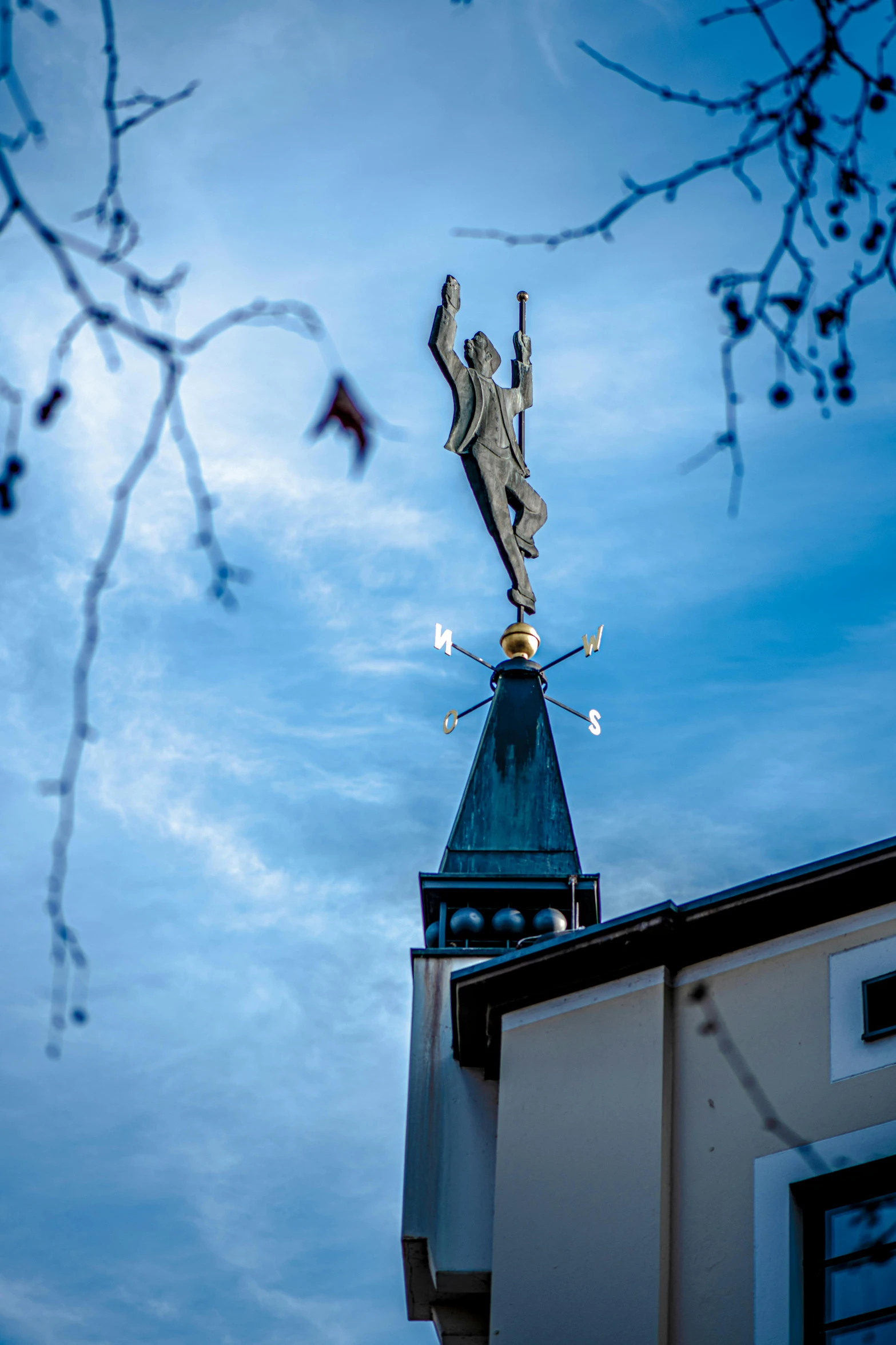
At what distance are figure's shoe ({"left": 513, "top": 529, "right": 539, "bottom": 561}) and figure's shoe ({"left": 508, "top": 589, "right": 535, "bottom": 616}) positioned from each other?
0.38 metres

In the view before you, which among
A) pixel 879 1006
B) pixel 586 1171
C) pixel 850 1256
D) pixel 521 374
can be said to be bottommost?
pixel 850 1256

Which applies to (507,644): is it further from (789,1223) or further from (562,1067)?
(789,1223)

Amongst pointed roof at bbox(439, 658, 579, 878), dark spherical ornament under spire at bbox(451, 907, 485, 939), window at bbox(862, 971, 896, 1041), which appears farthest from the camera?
pointed roof at bbox(439, 658, 579, 878)

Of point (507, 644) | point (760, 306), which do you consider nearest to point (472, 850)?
point (507, 644)

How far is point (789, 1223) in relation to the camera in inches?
371

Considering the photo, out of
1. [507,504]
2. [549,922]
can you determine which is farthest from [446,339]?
[549,922]

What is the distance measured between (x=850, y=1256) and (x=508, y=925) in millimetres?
5242

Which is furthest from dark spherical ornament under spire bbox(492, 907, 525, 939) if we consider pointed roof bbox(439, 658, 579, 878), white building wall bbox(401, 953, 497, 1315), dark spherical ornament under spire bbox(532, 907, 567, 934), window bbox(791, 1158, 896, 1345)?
window bbox(791, 1158, 896, 1345)

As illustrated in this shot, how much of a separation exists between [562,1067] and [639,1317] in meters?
1.63

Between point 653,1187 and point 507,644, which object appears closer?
point 653,1187

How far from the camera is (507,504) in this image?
56.6 ft

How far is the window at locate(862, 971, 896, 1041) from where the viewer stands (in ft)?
32.1

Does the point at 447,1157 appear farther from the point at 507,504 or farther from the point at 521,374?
the point at 521,374

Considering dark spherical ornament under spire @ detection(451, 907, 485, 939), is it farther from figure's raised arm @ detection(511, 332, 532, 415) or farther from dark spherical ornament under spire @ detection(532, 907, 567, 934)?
figure's raised arm @ detection(511, 332, 532, 415)
